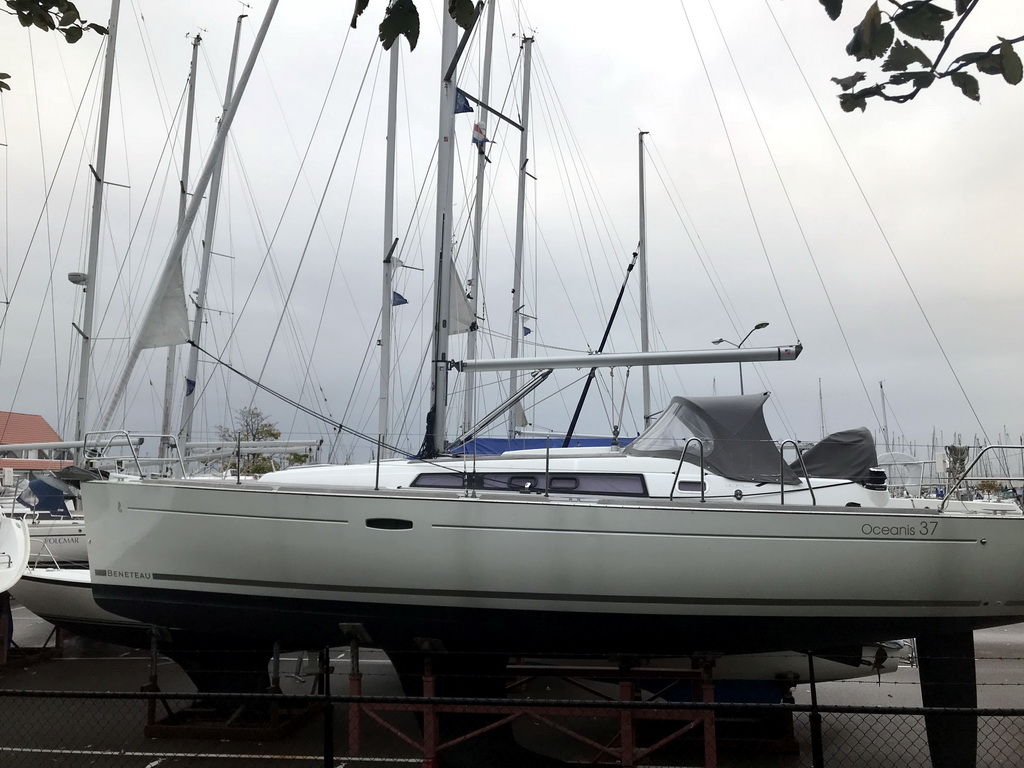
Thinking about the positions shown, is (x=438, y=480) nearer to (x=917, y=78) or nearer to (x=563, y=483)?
(x=563, y=483)

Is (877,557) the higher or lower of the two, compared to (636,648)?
higher

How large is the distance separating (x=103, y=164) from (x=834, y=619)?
533 inches

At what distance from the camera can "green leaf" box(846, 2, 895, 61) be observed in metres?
2.84

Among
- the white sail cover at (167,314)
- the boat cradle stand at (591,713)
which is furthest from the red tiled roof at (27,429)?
the boat cradle stand at (591,713)

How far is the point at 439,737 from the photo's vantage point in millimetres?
5988

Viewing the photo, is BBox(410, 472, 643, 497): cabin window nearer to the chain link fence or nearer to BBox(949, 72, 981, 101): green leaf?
the chain link fence

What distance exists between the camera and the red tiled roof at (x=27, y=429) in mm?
34656

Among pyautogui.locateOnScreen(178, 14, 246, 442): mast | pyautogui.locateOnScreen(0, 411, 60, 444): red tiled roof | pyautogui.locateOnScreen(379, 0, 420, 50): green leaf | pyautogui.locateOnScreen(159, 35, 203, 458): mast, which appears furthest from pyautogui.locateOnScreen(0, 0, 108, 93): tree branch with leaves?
pyautogui.locateOnScreen(0, 411, 60, 444): red tiled roof

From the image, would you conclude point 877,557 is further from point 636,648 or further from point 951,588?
point 636,648

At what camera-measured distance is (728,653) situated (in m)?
6.34

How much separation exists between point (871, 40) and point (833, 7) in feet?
0.76

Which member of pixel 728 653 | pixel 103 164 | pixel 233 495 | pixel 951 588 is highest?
pixel 103 164

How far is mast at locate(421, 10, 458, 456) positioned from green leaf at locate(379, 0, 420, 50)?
547cm

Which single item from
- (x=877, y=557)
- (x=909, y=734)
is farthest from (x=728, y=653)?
(x=909, y=734)
